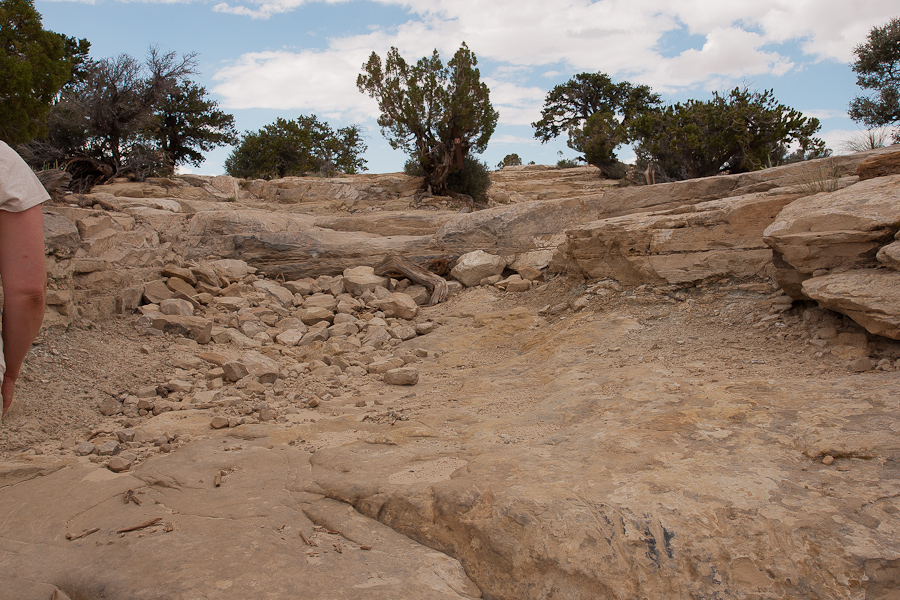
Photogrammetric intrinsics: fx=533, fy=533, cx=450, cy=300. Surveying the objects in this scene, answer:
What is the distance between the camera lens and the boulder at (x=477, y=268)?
7879mm

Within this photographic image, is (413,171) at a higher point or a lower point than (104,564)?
higher

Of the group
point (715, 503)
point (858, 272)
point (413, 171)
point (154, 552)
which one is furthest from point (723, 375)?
point (413, 171)

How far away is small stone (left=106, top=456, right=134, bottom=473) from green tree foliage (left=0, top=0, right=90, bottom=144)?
6.63 metres

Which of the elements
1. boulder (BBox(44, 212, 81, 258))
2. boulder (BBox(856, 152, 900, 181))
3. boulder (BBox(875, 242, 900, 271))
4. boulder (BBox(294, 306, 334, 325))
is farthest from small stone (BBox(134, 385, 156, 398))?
boulder (BBox(856, 152, 900, 181))

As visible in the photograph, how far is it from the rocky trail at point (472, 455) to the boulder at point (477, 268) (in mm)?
2077

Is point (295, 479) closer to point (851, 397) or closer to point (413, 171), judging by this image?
point (851, 397)

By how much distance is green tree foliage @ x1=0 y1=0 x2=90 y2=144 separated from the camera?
6988mm

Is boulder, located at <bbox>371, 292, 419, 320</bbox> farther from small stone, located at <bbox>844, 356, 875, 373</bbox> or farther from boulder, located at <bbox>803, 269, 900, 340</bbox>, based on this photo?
small stone, located at <bbox>844, 356, 875, 373</bbox>

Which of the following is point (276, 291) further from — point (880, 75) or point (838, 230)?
point (880, 75)

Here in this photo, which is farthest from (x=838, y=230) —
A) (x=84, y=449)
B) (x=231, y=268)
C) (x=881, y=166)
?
(x=231, y=268)

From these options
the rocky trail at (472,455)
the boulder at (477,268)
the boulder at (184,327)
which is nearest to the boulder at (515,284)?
the boulder at (477,268)

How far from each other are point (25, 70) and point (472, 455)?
8.01 m

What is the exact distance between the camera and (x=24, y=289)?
1646 mm

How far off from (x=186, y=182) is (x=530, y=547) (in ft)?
50.0
